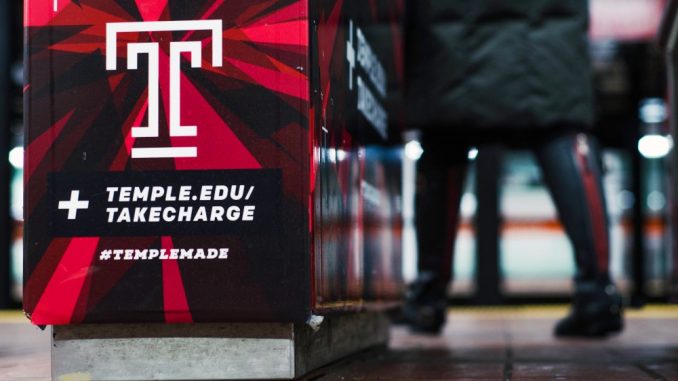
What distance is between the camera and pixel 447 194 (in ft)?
13.0

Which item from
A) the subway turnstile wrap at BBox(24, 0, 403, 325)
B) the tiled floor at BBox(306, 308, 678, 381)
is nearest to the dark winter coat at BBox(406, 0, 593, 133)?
the tiled floor at BBox(306, 308, 678, 381)

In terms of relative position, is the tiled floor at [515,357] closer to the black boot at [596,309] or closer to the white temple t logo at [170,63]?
the black boot at [596,309]

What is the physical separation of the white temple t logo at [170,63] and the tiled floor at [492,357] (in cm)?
53

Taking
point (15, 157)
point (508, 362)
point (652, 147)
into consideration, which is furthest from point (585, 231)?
point (15, 157)

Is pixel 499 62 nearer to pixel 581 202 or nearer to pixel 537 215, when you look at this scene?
pixel 581 202

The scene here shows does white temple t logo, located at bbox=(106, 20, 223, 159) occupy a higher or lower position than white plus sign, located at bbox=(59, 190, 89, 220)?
higher

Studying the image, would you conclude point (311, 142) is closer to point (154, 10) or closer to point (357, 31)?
point (154, 10)

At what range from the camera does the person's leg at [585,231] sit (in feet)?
12.0

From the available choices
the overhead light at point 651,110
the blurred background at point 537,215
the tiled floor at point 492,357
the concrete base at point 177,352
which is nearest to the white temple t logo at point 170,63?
the concrete base at point 177,352

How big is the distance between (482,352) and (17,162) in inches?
187


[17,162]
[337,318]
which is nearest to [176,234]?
[337,318]

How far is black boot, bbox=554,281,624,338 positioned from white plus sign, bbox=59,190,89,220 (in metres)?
2.04

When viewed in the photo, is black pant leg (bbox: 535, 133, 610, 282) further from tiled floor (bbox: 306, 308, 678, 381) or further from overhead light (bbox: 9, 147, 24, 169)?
overhead light (bbox: 9, 147, 24, 169)

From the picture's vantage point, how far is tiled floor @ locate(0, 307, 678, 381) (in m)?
2.41
